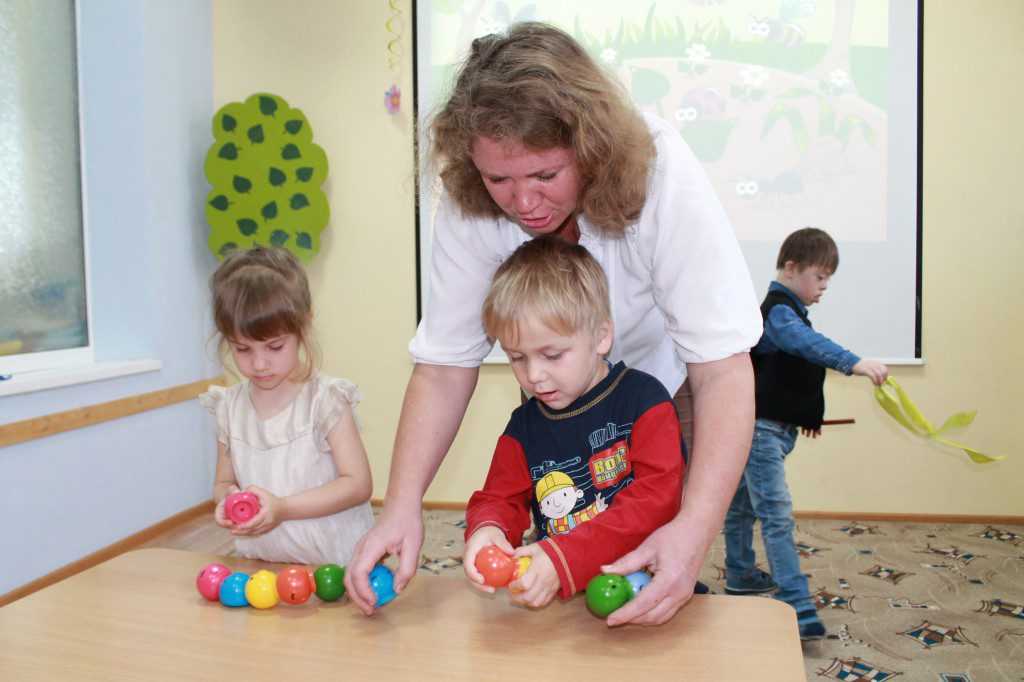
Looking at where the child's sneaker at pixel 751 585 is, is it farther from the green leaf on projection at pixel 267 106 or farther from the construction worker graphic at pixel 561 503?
the green leaf on projection at pixel 267 106

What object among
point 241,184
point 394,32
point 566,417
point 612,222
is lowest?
point 566,417

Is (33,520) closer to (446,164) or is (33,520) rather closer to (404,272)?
(404,272)

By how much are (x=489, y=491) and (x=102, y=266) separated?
2.93m

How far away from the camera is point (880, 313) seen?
373 cm

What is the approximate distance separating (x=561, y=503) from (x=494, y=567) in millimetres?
268

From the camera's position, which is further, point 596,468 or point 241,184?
point 241,184

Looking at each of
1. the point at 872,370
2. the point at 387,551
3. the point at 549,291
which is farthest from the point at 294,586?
the point at 872,370

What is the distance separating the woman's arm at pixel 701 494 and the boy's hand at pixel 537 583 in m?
0.08

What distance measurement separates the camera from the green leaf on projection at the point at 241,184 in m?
3.83

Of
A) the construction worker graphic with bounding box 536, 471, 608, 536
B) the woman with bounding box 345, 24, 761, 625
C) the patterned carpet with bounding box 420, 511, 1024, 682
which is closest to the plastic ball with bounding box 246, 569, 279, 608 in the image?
the woman with bounding box 345, 24, 761, 625

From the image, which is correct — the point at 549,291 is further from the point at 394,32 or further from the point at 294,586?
the point at 394,32

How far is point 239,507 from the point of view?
1.33 metres

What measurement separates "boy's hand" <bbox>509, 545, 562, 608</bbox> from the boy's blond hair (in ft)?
1.14

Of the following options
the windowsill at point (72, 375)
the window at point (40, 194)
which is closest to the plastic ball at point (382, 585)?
the windowsill at point (72, 375)
